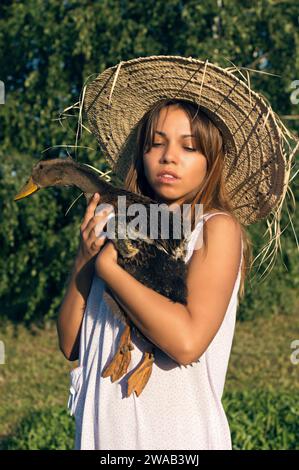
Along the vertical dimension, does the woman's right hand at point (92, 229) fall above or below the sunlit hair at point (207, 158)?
below

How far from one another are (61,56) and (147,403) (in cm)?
607

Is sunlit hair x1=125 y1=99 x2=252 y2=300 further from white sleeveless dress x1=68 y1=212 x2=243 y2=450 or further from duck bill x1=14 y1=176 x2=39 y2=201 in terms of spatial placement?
Result: duck bill x1=14 y1=176 x2=39 y2=201

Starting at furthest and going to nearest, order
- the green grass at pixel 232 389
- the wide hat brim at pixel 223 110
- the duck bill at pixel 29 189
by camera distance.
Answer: the green grass at pixel 232 389
the wide hat brim at pixel 223 110
the duck bill at pixel 29 189

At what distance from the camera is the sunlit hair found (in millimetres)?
2127

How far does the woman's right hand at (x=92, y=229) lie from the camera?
1.92 meters

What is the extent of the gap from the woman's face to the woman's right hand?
223 millimetres

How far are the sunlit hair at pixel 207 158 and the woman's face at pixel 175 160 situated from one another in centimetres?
3

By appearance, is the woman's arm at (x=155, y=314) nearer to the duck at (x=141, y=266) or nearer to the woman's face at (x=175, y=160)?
the duck at (x=141, y=266)

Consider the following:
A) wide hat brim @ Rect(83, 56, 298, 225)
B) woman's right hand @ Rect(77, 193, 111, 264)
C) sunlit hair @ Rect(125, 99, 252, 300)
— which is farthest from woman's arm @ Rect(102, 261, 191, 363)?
wide hat brim @ Rect(83, 56, 298, 225)

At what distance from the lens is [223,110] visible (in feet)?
7.22

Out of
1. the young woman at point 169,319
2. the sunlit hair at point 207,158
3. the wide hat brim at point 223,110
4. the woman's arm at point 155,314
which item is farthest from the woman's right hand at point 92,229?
the wide hat brim at point 223,110

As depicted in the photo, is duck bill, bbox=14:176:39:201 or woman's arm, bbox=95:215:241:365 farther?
duck bill, bbox=14:176:39:201

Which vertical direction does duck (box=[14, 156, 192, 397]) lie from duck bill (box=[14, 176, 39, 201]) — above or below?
below

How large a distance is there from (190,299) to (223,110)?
0.69 meters
